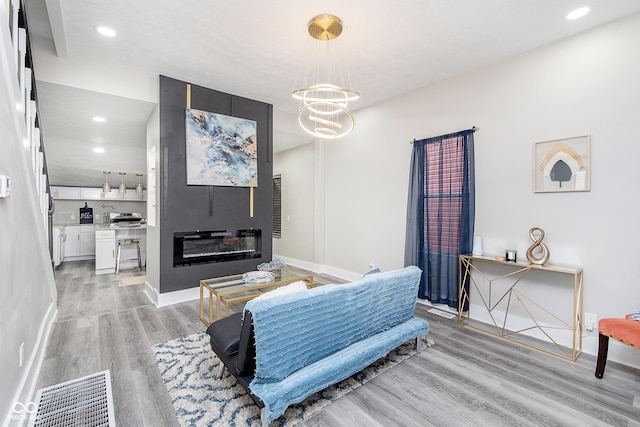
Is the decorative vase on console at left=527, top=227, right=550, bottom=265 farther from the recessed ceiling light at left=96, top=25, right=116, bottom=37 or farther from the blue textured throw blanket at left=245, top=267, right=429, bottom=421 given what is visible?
the recessed ceiling light at left=96, top=25, right=116, bottom=37

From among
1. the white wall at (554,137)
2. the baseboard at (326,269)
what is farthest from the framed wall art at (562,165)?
the baseboard at (326,269)

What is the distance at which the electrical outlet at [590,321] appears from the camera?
266 cm

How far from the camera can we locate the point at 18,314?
72.2 inches

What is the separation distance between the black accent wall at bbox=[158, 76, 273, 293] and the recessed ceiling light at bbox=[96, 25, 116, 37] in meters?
0.86

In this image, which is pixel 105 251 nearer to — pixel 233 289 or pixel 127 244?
pixel 127 244

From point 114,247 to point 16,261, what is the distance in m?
4.38

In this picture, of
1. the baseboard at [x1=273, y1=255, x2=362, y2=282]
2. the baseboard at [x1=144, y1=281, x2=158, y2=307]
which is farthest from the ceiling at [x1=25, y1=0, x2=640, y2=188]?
the baseboard at [x1=273, y1=255, x2=362, y2=282]

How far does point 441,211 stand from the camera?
12.0 feet

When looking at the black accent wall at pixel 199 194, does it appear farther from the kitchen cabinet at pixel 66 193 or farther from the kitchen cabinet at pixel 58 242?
the kitchen cabinet at pixel 66 193

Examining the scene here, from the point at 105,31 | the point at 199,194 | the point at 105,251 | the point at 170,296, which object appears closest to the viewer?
the point at 105,31

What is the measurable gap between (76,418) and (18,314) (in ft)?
2.47

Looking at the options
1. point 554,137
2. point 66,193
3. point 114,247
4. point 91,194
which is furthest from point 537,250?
point 66,193

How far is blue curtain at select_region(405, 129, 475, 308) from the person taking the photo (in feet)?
11.3

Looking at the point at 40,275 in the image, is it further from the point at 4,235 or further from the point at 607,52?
the point at 607,52
